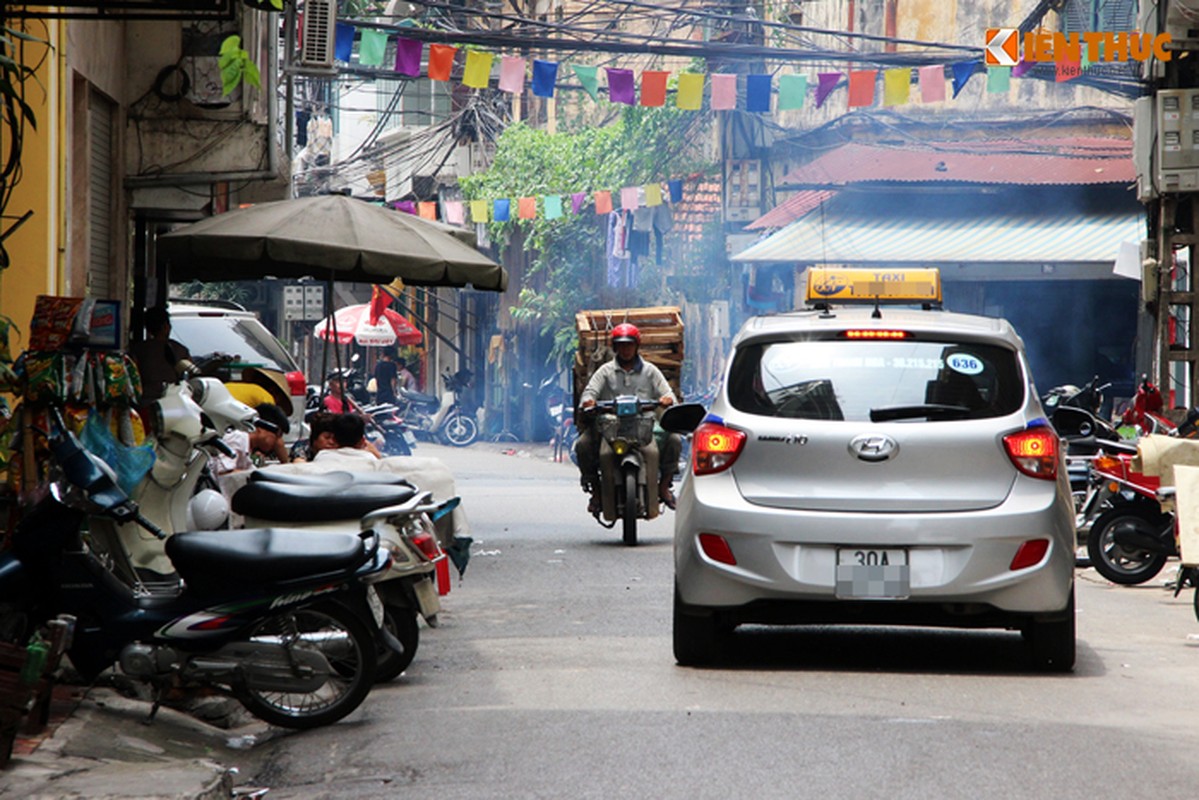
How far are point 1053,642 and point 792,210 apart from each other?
2197cm

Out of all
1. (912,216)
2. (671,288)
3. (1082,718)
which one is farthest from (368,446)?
(671,288)

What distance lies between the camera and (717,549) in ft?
26.5

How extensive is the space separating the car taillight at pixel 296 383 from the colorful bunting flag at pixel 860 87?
373 inches

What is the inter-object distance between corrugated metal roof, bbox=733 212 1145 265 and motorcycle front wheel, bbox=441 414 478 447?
12546mm

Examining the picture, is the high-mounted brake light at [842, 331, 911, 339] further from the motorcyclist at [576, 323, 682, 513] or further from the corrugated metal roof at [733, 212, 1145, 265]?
the corrugated metal roof at [733, 212, 1145, 265]

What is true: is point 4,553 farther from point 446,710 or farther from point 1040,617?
point 1040,617

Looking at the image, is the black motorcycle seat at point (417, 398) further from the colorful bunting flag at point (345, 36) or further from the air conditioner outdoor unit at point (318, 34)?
the air conditioner outdoor unit at point (318, 34)

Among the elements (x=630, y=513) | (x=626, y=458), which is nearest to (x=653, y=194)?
(x=626, y=458)

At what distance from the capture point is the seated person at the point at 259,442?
9.52m

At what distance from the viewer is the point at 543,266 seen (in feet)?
133

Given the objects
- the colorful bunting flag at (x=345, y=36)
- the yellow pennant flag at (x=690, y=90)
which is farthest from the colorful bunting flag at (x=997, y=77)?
the colorful bunting flag at (x=345, y=36)

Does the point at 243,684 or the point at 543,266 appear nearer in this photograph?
the point at 243,684

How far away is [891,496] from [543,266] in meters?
33.0

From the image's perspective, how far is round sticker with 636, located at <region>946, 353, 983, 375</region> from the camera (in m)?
8.20
